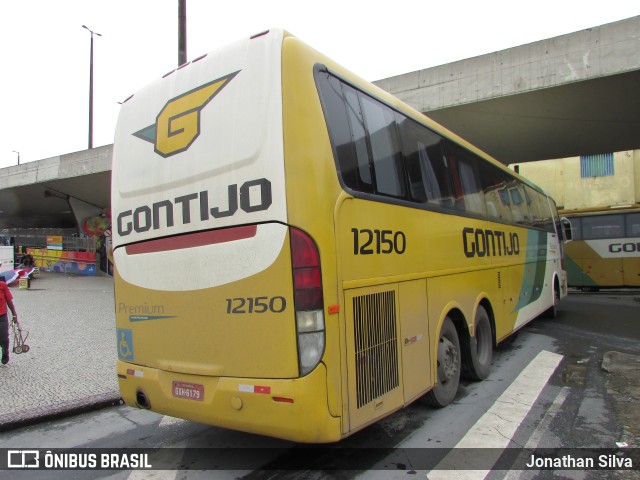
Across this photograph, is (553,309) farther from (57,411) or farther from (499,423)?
(57,411)

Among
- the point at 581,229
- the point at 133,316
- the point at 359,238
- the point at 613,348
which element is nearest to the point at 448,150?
the point at 359,238

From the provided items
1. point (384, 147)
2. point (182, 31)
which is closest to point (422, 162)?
point (384, 147)

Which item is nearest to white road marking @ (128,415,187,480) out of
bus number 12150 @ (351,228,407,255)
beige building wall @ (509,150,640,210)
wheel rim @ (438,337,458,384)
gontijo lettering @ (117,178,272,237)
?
gontijo lettering @ (117,178,272,237)

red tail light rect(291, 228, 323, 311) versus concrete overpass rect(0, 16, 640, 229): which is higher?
concrete overpass rect(0, 16, 640, 229)

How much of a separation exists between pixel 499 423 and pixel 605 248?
1729 cm

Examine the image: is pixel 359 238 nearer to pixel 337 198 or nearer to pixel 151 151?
pixel 337 198

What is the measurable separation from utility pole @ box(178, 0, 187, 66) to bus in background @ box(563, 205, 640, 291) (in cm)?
1745

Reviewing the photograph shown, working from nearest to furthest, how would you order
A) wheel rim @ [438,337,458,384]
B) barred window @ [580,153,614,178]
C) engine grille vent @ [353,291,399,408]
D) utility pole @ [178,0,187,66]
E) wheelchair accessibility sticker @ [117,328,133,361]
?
engine grille vent @ [353,291,399,408]
wheelchair accessibility sticker @ [117,328,133,361]
wheel rim @ [438,337,458,384]
utility pole @ [178,0,187,66]
barred window @ [580,153,614,178]

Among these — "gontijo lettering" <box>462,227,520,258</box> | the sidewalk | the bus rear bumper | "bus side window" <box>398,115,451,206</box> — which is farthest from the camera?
"gontijo lettering" <box>462,227,520,258</box>

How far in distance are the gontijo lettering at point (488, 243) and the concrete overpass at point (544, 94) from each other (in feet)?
15.9

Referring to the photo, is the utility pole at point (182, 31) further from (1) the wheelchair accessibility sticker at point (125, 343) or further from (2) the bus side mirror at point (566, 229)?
(2) the bus side mirror at point (566, 229)

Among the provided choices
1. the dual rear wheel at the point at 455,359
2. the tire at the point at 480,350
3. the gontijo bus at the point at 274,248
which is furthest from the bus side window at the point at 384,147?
the tire at the point at 480,350

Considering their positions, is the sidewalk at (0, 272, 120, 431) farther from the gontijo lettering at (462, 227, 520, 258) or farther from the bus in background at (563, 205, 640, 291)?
the bus in background at (563, 205, 640, 291)

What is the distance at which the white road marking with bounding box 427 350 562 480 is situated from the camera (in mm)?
3455
